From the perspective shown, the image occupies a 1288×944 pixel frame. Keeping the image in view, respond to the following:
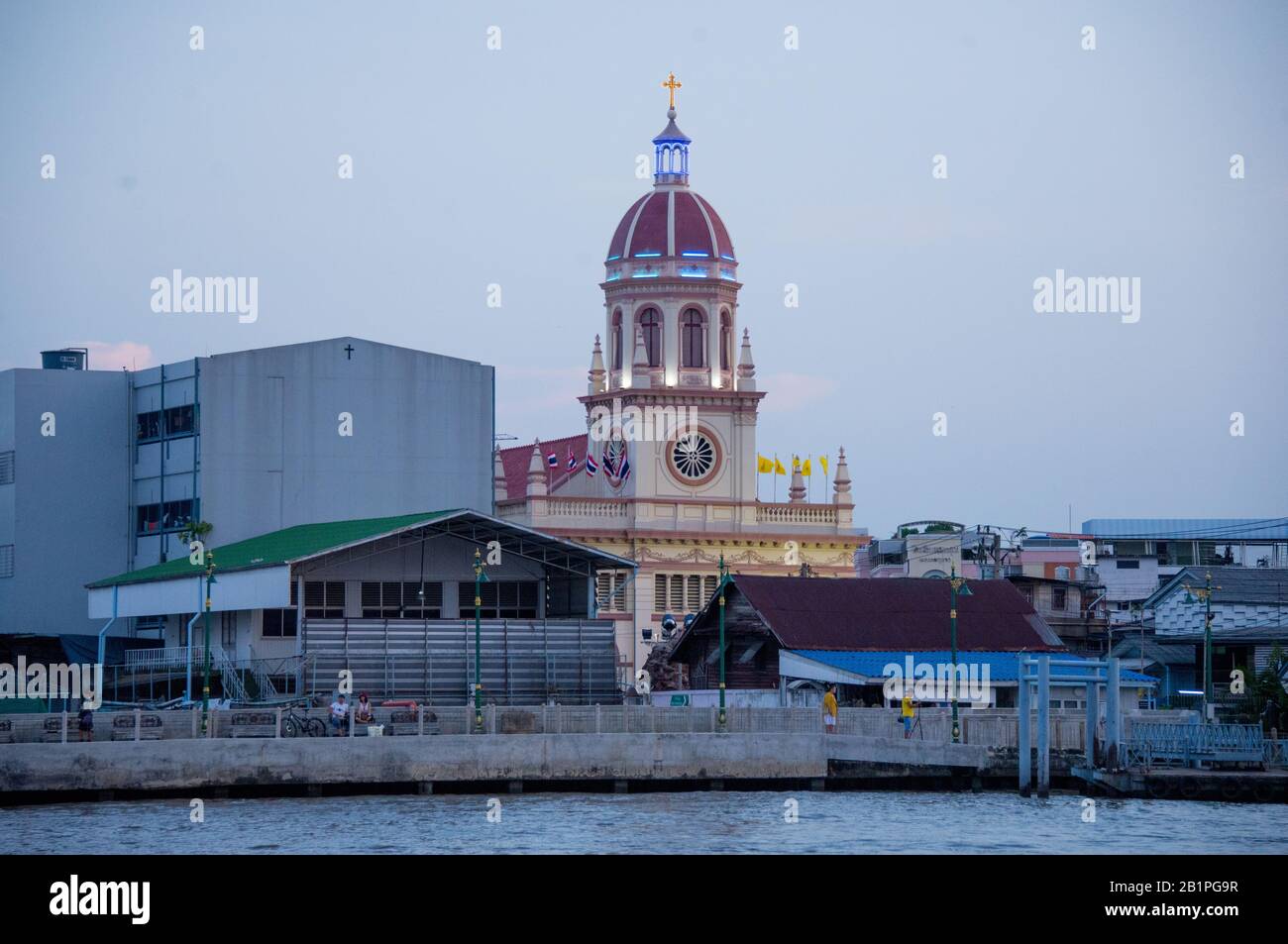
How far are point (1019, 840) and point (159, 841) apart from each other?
16.2 metres

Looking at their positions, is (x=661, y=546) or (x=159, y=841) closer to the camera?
(x=159, y=841)

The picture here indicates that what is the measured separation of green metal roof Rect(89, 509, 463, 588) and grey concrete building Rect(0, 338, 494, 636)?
Result: 3.28 metres

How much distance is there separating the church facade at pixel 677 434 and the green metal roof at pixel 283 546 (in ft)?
83.7

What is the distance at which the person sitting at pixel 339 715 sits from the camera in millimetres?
53812

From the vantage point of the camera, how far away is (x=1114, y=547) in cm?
11544

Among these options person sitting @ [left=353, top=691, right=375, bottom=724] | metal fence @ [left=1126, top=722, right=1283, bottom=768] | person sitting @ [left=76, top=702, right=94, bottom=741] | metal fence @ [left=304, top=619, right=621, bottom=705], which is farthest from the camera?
metal fence @ [left=304, top=619, right=621, bottom=705]

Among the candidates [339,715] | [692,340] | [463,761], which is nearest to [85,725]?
[339,715]

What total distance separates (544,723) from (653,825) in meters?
9.82

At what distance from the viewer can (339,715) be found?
5388 cm

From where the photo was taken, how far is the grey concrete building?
276ft

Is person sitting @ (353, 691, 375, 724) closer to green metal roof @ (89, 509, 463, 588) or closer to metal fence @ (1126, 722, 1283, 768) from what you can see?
green metal roof @ (89, 509, 463, 588)

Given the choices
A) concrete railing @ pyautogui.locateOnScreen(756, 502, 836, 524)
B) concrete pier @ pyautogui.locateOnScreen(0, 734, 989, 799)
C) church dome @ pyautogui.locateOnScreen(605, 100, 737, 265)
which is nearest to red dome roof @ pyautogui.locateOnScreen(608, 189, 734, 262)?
church dome @ pyautogui.locateOnScreen(605, 100, 737, 265)
